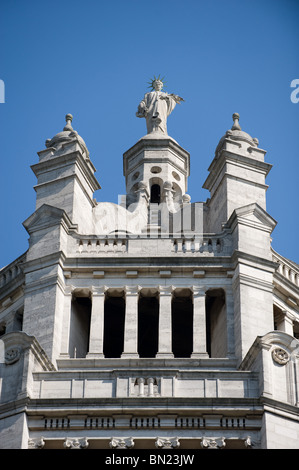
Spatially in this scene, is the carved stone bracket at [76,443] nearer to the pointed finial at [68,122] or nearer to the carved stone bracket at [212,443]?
the carved stone bracket at [212,443]

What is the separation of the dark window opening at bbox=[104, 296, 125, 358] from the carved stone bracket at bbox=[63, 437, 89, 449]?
1025cm

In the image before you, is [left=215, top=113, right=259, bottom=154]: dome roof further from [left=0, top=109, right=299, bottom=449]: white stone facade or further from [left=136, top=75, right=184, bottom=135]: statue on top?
[left=136, top=75, right=184, bottom=135]: statue on top

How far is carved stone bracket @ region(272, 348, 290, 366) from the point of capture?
156ft

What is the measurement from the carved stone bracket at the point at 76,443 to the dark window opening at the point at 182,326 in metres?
9.62

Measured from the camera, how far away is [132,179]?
206 ft

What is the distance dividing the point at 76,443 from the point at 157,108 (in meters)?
22.0

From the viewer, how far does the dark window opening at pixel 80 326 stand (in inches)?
2085

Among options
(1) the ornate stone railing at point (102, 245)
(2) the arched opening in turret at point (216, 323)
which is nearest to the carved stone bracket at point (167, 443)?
(2) the arched opening in turret at point (216, 323)

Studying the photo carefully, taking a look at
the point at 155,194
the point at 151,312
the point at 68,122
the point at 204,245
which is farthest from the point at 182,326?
the point at 68,122

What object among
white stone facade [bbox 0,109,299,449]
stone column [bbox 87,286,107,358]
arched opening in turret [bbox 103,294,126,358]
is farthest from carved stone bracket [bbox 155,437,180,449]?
arched opening in turret [bbox 103,294,126,358]

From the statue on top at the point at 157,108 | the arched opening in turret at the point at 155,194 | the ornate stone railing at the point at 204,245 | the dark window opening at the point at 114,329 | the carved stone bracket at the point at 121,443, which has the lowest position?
the carved stone bracket at the point at 121,443

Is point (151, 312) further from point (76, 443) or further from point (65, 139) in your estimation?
point (76, 443)

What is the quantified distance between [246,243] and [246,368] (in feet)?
21.9

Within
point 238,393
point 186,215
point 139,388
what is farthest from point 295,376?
point 186,215
